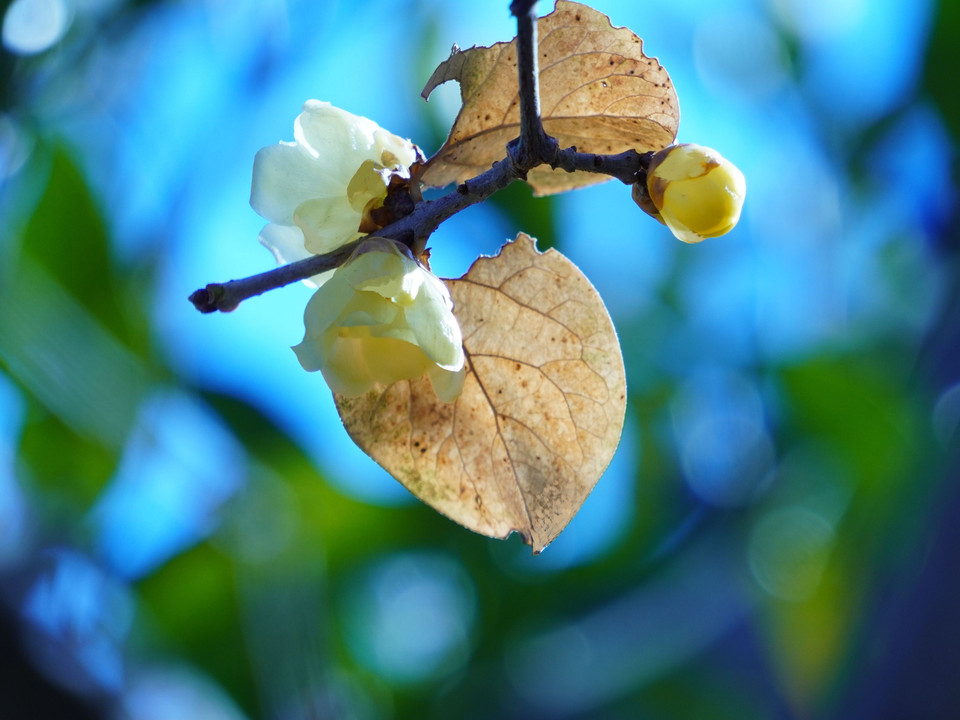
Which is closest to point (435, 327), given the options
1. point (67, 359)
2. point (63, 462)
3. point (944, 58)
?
point (67, 359)

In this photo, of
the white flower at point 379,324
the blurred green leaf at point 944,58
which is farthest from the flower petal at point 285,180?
the blurred green leaf at point 944,58

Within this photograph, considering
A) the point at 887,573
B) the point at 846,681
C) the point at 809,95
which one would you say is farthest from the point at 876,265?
the point at 846,681

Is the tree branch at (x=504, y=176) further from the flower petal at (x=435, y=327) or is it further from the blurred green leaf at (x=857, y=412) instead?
the blurred green leaf at (x=857, y=412)

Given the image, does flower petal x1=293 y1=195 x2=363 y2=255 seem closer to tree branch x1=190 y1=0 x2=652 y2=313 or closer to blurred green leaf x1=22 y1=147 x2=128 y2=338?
tree branch x1=190 y1=0 x2=652 y2=313

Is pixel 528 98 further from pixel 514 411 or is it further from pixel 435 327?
pixel 514 411

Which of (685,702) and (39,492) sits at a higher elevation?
(39,492)

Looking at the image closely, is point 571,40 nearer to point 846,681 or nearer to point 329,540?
point 846,681

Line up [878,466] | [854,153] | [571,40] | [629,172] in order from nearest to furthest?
1. [629,172]
2. [571,40]
3. [878,466]
4. [854,153]
